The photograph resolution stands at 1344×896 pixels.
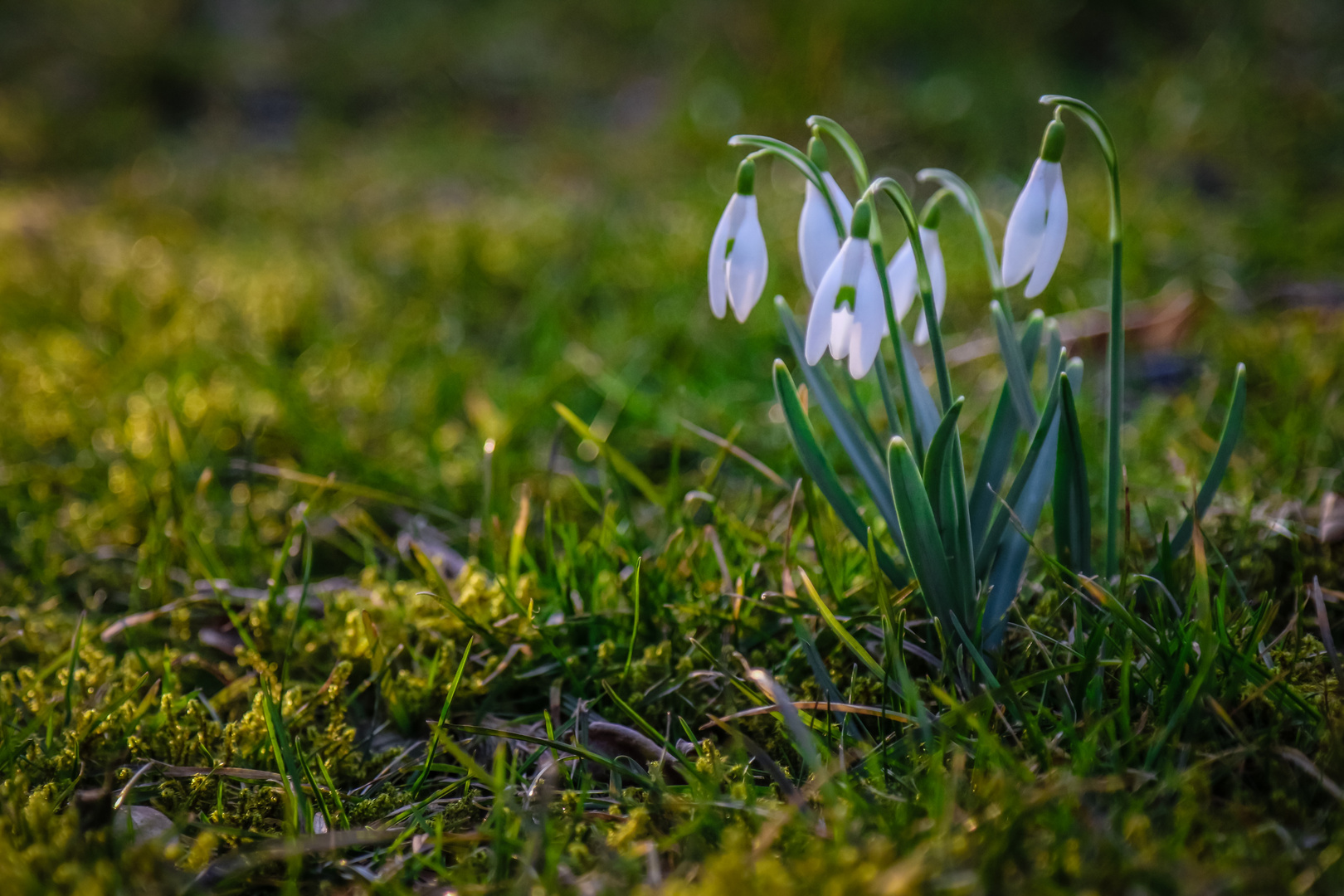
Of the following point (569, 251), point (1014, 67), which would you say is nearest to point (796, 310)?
point (569, 251)

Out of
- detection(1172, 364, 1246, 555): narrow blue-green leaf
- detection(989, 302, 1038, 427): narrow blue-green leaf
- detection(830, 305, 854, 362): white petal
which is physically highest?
detection(830, 305, 854, 362): white petal

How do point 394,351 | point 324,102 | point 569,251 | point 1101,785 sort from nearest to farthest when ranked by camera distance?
point 1101,785 → point 394,351 → point 569,251 → point 324,102

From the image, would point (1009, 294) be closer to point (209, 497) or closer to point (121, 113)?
point (209, 497)

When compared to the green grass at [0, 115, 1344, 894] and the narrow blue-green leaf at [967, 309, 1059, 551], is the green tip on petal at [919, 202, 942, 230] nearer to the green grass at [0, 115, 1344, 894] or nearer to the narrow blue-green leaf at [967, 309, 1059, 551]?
the narrow blue-green leaf at [967, 309, 1059, 551]

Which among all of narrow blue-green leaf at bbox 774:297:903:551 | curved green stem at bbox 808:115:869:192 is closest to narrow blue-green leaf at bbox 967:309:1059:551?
narrow blue-green leaf at bbox 774:297:903:551

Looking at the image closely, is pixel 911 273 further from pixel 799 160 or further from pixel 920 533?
pixel 920 533

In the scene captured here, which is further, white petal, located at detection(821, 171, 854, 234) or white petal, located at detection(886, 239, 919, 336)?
white petal, located at detection(886, 239, 919, 336)
